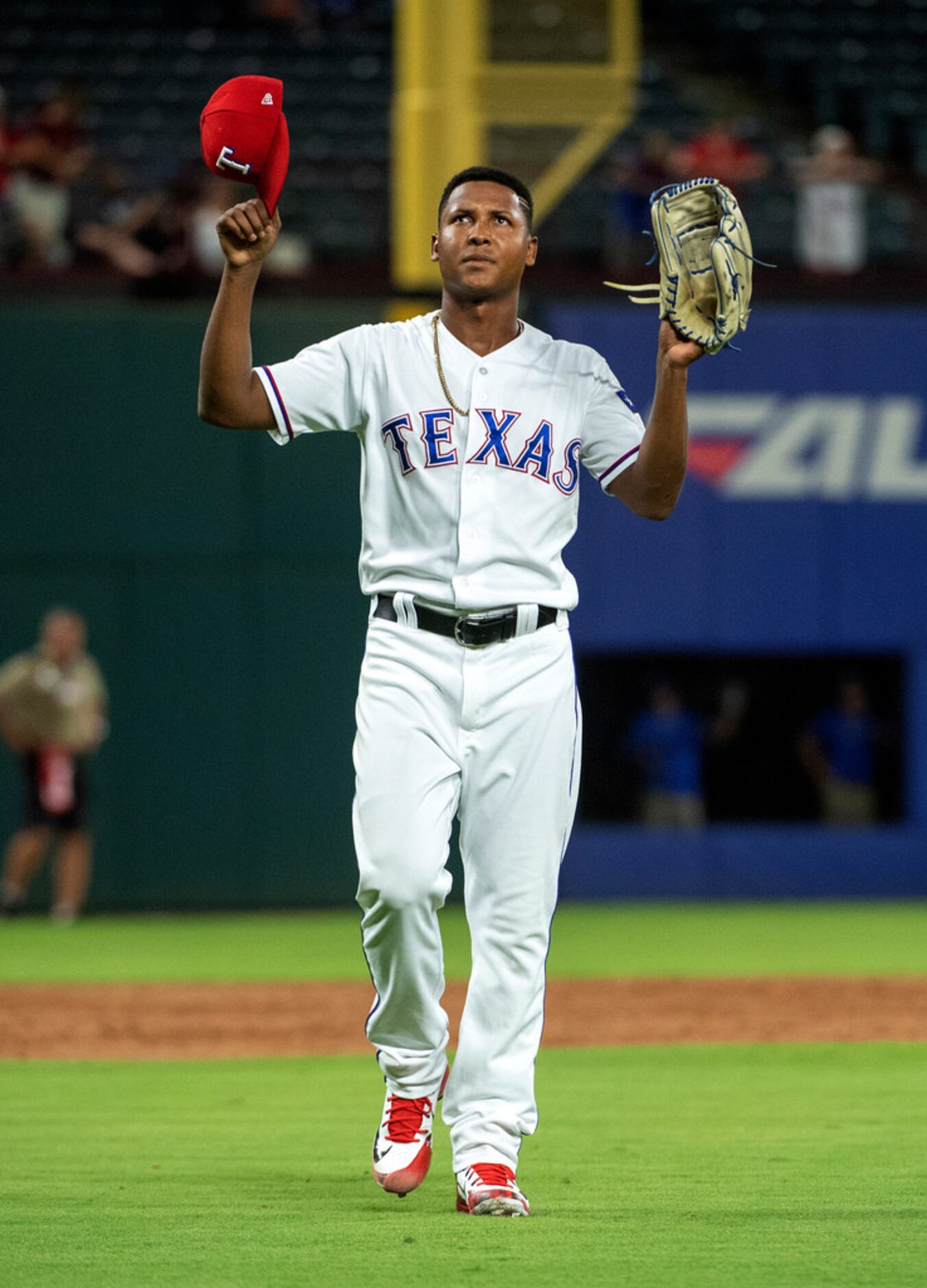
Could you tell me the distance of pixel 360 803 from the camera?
430 cm

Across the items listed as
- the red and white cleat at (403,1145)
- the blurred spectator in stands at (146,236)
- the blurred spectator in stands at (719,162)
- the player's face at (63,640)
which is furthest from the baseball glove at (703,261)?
the blurred spectator in stands at (719,162)

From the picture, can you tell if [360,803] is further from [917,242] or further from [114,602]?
[917,242]

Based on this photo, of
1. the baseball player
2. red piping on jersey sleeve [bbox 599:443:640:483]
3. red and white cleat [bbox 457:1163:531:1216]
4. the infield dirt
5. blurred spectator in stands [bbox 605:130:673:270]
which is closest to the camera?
red and white cleat [bbox 457:1163:531:1216]

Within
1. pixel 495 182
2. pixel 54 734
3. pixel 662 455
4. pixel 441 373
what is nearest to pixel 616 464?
pixel 662 455

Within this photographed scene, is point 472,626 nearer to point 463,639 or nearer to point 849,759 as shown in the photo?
point 463,639

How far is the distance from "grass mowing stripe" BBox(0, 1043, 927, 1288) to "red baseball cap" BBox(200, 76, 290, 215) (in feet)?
6.77

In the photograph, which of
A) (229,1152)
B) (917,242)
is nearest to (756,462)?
(917,242)

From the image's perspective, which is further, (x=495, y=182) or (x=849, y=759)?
(x=849, y=759)

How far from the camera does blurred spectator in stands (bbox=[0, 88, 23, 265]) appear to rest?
48.4ft

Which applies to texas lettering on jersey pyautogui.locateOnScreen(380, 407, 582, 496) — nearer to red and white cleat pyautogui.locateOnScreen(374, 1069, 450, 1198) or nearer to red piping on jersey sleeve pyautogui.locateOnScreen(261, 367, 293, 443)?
red piping on jersey sleeve pyautogui.locateOnScreen(261, 367, 293, 443)

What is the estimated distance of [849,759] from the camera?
51.3ft

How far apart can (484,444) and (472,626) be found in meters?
0.39

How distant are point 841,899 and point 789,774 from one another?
191cm

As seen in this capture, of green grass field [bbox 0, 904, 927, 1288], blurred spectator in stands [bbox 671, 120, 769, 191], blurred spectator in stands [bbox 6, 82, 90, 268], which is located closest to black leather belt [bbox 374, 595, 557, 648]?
green grass field [bbox 0, 904, 927, 1288]
